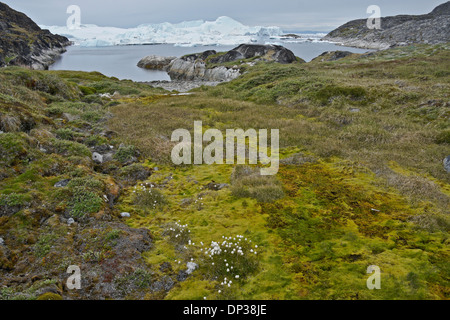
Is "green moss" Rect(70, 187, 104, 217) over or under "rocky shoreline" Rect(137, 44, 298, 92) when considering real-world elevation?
under

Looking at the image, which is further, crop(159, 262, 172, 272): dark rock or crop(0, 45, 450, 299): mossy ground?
crop(159, 262, 172, 272): dark rock

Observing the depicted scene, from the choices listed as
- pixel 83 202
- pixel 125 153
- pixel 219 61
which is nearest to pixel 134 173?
pixel 125 153

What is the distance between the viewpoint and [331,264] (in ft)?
24.2

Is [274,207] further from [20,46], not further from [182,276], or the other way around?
[20,46]

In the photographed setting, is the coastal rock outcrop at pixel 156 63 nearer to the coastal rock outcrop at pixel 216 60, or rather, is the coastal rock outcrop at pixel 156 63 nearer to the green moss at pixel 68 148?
the coastal rock outcrop at pixel 216 60

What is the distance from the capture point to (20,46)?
126 m

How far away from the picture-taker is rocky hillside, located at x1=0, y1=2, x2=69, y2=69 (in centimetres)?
10819

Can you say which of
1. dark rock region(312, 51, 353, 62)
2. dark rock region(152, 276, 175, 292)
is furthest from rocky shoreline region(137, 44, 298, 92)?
dark rock region(152, 276, 175, 292)

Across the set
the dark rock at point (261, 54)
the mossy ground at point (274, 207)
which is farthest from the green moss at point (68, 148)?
the dark rock at point (261, 54)

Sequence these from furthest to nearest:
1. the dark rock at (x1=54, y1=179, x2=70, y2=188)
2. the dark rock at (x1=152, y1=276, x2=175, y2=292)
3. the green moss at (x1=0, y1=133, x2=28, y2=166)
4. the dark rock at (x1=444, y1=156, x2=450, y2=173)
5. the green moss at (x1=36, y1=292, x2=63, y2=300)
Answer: the dark rock at (x1=444, y1=156, x2=450, y2=173) < the green moss at (x1=0, y1=133, x2=28, y2=166) < the dark rock at (x1=54, y1=179, x2=70, y2=188) < the dark rock at (x1=152, y1=276, x2=175, y2=292) < the green moss at (x1=36, y1=292, x2=63, y2=300)

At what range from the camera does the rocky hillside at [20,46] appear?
108188 mm

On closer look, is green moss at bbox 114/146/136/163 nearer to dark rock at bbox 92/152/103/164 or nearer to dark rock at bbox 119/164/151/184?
dark rock at bbox 92/152/103/164
